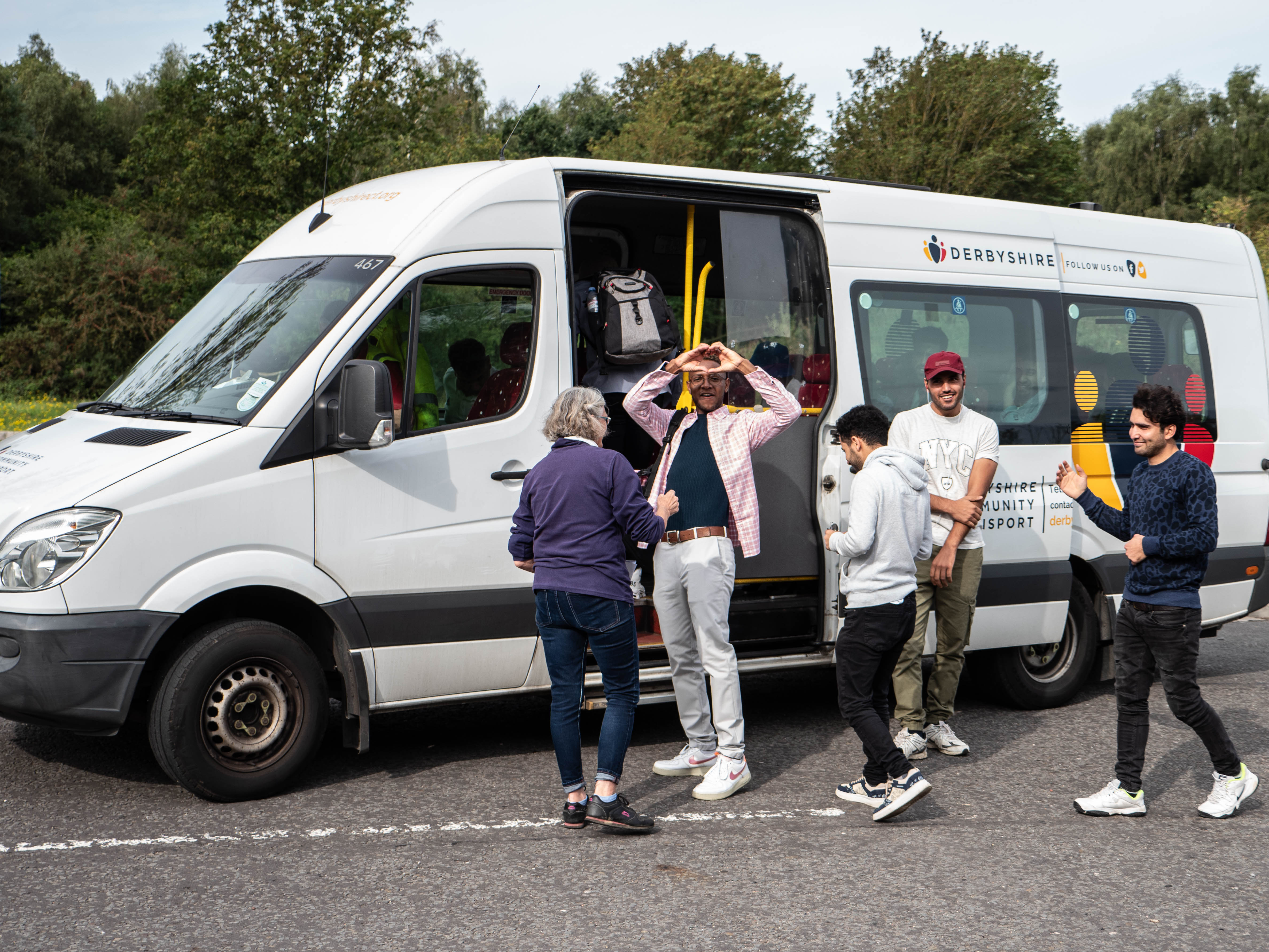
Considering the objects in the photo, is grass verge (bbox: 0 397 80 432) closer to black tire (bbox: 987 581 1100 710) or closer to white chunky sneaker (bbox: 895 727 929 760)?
black tire (bbox: 987 581 1100 710)

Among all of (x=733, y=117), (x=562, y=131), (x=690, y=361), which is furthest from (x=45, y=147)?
(x=690, y=361)

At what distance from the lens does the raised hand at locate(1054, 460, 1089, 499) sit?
193 inches

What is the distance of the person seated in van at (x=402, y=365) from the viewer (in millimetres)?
5250

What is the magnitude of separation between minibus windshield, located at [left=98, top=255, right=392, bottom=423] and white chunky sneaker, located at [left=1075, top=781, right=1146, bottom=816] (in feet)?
12.1

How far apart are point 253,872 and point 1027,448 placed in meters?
4.47

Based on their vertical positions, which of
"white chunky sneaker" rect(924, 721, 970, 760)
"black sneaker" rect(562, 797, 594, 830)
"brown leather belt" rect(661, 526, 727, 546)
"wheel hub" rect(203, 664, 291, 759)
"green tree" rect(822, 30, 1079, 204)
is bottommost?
"white chunky sneaker" rect(924, 721, 970, 760)

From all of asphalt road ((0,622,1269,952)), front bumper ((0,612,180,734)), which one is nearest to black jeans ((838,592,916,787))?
asphalt road ((0,622,1269,952))

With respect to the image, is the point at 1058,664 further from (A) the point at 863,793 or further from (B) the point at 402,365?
(B) the point at 402,365

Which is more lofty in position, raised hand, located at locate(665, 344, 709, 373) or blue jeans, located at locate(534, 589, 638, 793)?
raised hand, located at locate(665, 344, 709, 373)

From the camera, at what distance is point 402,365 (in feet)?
17.4

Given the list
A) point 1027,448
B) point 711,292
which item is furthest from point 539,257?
point 1027,448

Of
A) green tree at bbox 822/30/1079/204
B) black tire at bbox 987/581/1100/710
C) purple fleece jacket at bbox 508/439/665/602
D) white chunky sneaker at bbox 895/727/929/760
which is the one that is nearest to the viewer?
purple fleece jacket at bbox 508/439/665/602

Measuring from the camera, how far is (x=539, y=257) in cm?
558

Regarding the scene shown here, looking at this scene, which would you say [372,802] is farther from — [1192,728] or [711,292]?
[711,292]
